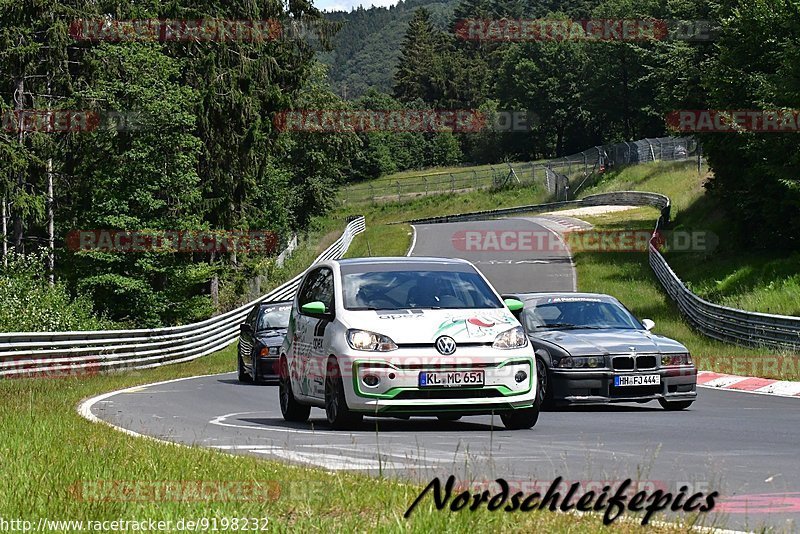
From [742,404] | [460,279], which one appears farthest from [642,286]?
[460,279]

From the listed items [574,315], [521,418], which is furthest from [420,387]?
[574,315]

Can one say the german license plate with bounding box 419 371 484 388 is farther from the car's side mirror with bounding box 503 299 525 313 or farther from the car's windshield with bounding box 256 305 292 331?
the car's windshield with bounding box 256 305 292 331

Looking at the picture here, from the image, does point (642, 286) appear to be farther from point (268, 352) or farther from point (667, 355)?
point (667, 355)

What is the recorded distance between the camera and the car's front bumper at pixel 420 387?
12070mm

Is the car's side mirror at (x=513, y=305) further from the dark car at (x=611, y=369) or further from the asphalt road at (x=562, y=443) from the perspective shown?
the dark car at (x=611, y=369)

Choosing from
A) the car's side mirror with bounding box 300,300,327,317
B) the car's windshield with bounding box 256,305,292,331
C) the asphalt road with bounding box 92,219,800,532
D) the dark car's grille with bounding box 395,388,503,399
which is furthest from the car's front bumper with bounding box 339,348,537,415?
the car's windshield with bounding box 256,305,292,331

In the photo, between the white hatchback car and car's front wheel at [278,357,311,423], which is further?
car's front wheel at [278,357,311,423]

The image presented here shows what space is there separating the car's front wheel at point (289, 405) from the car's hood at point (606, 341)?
3511mm

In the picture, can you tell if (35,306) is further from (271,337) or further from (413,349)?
(413,349)

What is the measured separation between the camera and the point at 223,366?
3253 centimetres

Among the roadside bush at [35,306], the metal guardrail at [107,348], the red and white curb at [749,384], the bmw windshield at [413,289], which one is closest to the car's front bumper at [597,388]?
the bmw windshield at [413,289]

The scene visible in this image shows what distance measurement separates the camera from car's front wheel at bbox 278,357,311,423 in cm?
1399

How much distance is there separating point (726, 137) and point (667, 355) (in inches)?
1301

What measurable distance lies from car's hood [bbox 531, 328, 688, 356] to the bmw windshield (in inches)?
102
